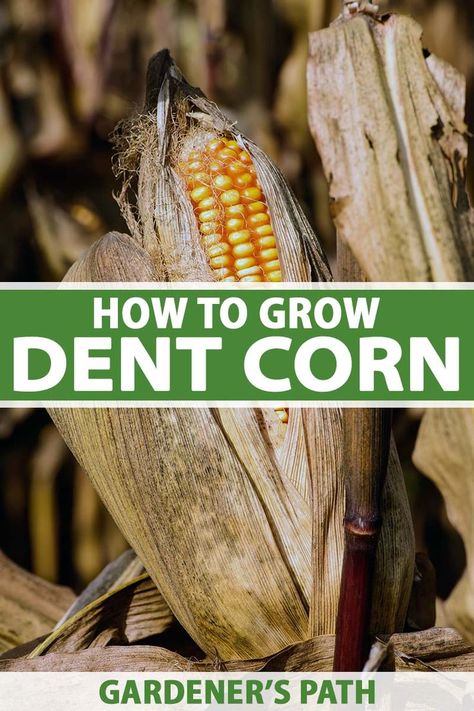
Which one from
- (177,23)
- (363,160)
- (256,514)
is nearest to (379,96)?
(363,160)

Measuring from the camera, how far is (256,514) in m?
0.81

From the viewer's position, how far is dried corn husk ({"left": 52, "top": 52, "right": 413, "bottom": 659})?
0.80 m

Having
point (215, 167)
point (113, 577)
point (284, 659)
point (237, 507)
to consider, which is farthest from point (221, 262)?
point (113, 577)

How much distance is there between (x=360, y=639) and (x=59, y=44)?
166 cm

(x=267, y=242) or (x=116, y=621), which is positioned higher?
(x=267, y=242)

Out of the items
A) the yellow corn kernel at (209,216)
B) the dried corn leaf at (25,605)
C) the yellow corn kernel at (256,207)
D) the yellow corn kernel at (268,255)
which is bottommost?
the dried corn leaf at (25,605)

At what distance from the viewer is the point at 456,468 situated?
2.17 feet

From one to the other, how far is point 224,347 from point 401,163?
0.29 metres

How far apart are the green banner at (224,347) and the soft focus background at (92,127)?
106 centimetres

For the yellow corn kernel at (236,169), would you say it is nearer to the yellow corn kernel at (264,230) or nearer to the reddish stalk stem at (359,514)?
the yellow corn kernel at (264,230)

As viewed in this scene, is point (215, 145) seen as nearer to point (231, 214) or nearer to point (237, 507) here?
point (231, 214)

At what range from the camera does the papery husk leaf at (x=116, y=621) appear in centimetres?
93

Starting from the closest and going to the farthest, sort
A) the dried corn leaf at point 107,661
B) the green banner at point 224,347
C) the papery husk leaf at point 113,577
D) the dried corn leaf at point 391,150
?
the dried corn leaf at point 391,150 < the green banner at point 224,347 < the dried corn leaf at point 107,661 < the papery husk leaf at point 113,577

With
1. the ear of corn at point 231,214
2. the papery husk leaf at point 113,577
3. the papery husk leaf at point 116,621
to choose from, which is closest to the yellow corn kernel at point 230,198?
the ear of corn at point 231,214
